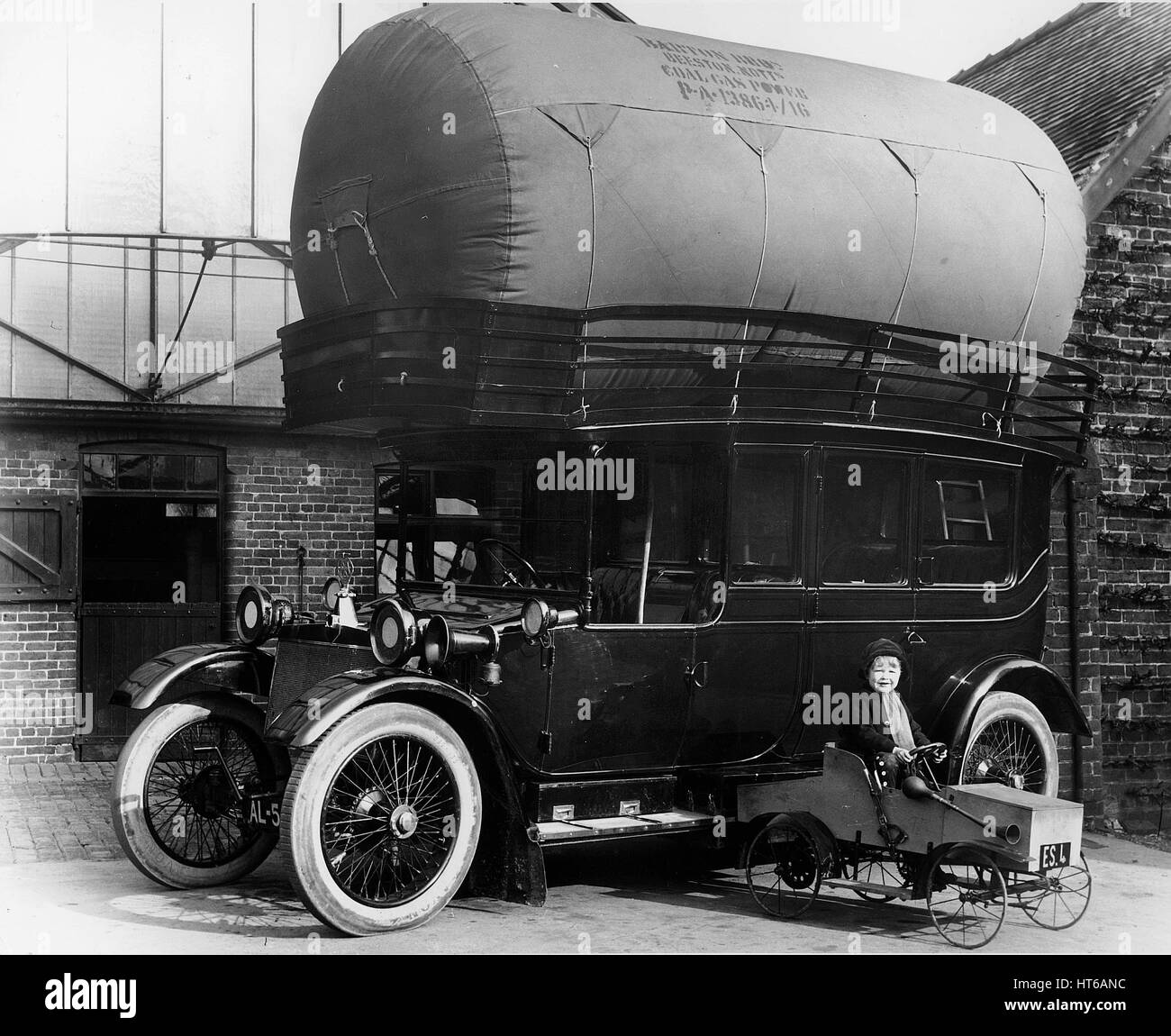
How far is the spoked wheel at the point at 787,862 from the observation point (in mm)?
6328

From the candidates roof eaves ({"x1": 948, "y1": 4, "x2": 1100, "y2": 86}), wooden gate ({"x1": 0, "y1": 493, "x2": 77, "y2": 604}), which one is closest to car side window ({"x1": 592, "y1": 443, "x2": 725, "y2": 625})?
wooden gate ({"x1": 0, "y1": 493, "x2": 77, "y2": 604})

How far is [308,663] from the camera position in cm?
655

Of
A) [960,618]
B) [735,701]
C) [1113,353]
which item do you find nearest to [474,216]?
[735,701]

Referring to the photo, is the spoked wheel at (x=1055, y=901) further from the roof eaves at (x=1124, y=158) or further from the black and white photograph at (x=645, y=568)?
the roof eaves at (x=1124, y=158)

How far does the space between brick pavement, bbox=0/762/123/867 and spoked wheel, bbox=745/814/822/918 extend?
11.3 feet

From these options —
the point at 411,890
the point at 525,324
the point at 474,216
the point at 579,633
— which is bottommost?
the point at 411,890

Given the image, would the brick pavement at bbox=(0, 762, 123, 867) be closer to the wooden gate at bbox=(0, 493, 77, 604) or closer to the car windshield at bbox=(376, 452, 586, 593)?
the wooden gate at bbox=(0, 493, 77, 604)

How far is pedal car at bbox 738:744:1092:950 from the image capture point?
585cm

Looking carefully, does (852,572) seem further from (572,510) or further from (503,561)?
(503,561)

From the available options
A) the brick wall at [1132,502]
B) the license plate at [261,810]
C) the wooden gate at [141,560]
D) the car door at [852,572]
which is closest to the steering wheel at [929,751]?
the car door at [852,572]

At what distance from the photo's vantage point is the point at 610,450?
6.51 meters

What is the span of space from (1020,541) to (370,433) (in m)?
3.59

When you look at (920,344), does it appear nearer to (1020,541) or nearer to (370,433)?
(1020,541)

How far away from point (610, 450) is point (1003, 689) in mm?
2679
